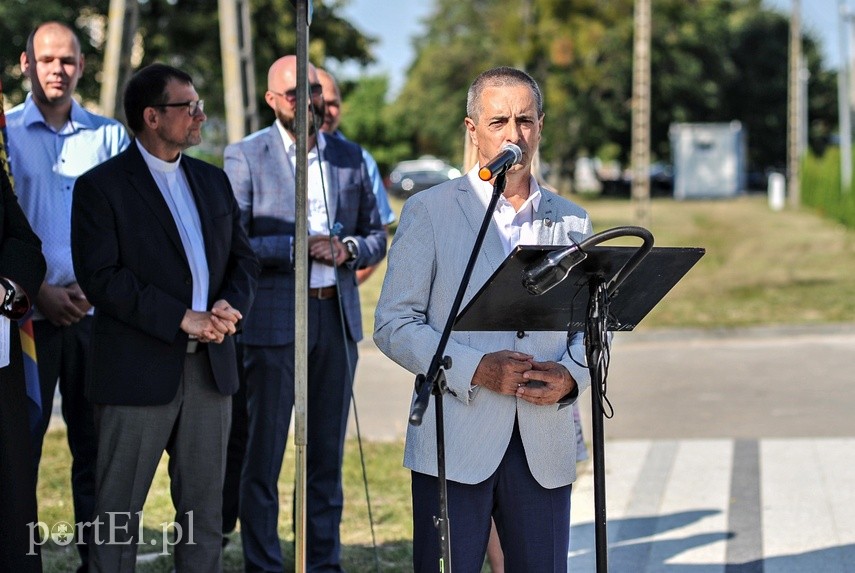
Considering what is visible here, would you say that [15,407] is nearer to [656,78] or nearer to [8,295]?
[8,295]

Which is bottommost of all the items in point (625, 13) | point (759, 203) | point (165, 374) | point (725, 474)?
point (725, 474)

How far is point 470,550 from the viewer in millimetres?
3840

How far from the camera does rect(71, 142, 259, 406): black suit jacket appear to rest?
Result: 455 cm

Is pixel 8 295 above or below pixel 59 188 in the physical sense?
below

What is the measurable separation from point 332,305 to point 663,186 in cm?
7174

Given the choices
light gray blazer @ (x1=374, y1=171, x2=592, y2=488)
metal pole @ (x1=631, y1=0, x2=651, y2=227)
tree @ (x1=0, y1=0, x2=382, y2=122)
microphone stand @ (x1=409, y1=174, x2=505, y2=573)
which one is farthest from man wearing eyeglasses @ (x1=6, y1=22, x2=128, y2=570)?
metal pole @ (x1=631, y1=0, x2=651, y2=227)

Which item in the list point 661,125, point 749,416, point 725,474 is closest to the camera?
point 725,474

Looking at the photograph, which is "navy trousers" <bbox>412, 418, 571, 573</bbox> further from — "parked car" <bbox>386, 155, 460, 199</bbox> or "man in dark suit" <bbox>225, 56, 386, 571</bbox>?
"parked car" <bbox>386, 155, 460, 199</bbox>

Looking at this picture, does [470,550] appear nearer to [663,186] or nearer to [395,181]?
[395,181]

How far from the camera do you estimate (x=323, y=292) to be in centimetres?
580

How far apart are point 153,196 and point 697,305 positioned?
1369cm

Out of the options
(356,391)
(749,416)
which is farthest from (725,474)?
(356,391)

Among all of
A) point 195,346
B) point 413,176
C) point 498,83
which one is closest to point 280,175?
point 195,346

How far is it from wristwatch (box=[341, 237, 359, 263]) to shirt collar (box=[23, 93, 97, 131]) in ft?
3.97
